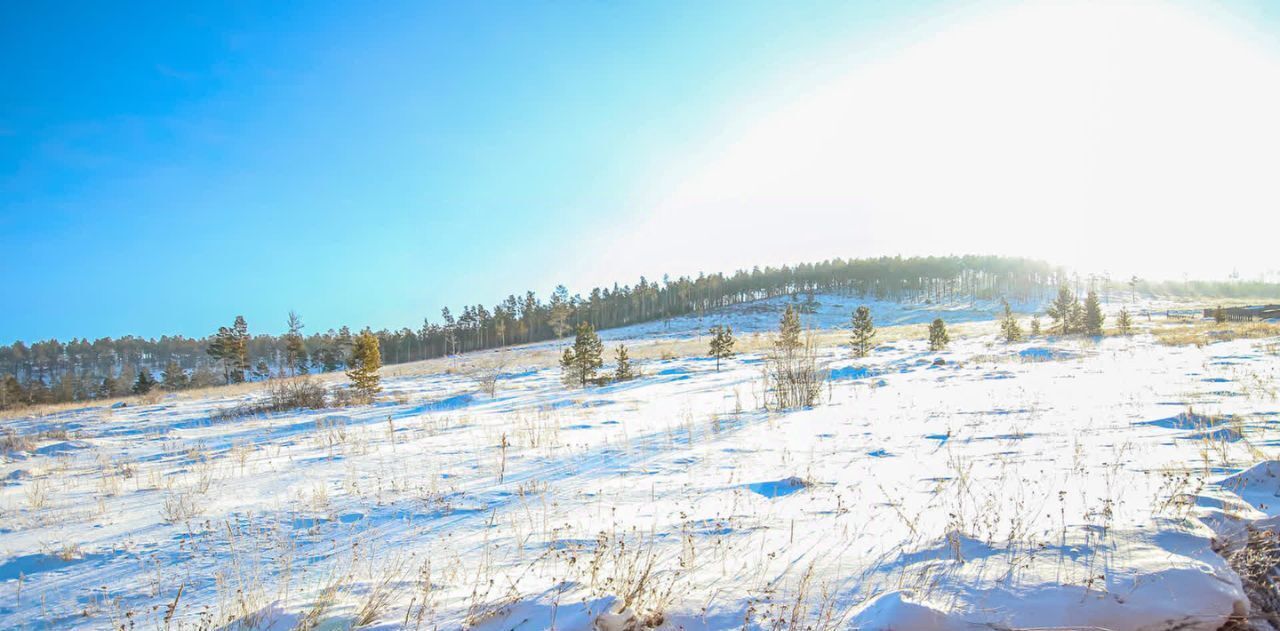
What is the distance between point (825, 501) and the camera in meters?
4.41

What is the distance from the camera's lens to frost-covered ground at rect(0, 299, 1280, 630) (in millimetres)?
2629

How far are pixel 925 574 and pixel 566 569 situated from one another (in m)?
2.18

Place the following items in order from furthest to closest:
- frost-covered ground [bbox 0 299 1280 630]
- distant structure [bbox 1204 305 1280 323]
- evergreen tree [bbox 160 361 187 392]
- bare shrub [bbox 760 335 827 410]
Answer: evergreen tree [bbox 160 361 187 392] → distant structure [bbox 1204 305 1280 323] → bare shrub [bbox 760 335 827 410] → frost-covered ground [bbox 0 299 1280 630]

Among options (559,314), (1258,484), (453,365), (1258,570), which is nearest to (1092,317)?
(1258,484)

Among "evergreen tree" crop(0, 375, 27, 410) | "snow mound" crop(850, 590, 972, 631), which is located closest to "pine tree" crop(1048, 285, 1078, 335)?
"snow mound" crop(850, 590, 972, 631)

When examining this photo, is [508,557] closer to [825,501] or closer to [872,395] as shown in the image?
[825,501]

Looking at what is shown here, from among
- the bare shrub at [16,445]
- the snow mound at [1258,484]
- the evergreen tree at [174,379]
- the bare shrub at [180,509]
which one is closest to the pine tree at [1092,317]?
the snow mound at [1258,484]

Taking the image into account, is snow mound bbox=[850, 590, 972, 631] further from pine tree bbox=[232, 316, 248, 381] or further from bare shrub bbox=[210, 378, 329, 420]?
pine tree bbox=[232, 316, 248, 381]

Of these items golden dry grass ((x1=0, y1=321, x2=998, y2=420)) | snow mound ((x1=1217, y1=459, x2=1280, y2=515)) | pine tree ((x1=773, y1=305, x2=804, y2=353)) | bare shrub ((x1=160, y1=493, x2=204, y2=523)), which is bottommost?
golden dry grass ((x1=0, y1=321, x2=998, y2=420))

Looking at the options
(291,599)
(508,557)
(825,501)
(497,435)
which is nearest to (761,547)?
(825,501)

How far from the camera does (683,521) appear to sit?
12.8 ft

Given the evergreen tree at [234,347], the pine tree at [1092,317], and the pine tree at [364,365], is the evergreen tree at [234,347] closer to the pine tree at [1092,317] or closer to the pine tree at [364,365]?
the pine tree at [364,365]

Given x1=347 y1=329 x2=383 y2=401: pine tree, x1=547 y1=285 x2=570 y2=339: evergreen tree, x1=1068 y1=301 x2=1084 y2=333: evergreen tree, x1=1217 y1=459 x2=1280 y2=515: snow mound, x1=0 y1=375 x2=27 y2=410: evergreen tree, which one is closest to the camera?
x1=1217 y1=459 x2=1280 y2=515: snow mound

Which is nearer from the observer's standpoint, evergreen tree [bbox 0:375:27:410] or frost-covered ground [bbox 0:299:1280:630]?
frost-covered ground [bbox 0:299:1280:630]
